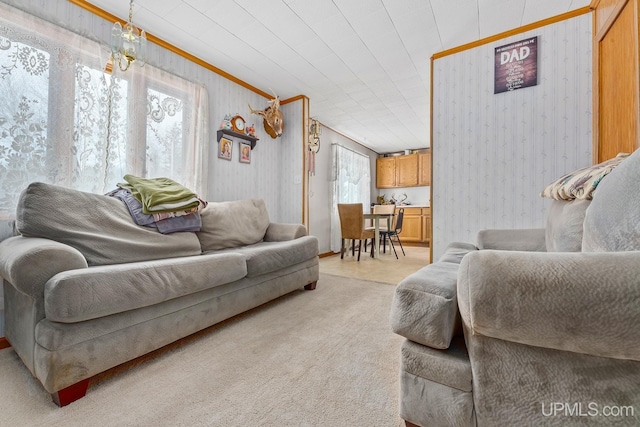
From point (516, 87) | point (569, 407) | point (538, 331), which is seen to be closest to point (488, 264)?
point (538, 331)

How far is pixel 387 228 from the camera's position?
189 inches

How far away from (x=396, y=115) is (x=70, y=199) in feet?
13.7

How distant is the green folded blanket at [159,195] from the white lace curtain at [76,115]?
0.24 metres

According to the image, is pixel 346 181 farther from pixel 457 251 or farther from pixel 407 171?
pixel 457 251

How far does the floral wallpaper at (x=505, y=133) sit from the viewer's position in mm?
2139

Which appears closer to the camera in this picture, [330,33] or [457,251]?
[457,251]

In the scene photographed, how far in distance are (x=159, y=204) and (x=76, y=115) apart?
844mm

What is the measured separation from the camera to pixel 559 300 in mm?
549

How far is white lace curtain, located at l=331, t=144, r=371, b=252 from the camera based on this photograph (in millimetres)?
5027

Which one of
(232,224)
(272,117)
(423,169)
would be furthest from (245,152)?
(423,169)

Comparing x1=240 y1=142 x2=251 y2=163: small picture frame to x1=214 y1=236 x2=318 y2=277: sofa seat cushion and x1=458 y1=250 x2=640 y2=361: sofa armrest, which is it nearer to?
x1=214 y1=236 x2=318 y2=277: sofa seat cushion

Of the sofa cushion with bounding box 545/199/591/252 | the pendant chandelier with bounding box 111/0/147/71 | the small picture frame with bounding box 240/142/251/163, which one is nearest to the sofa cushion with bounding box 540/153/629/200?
the sofa cushion with bounding box 545/199/591/252

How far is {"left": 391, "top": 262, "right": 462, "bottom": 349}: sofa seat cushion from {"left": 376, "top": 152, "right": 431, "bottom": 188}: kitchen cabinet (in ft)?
19.6

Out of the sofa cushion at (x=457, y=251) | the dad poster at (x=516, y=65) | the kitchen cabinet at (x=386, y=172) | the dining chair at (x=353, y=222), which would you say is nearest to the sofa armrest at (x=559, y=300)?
the sofa cushion at (x=457, y=251)
